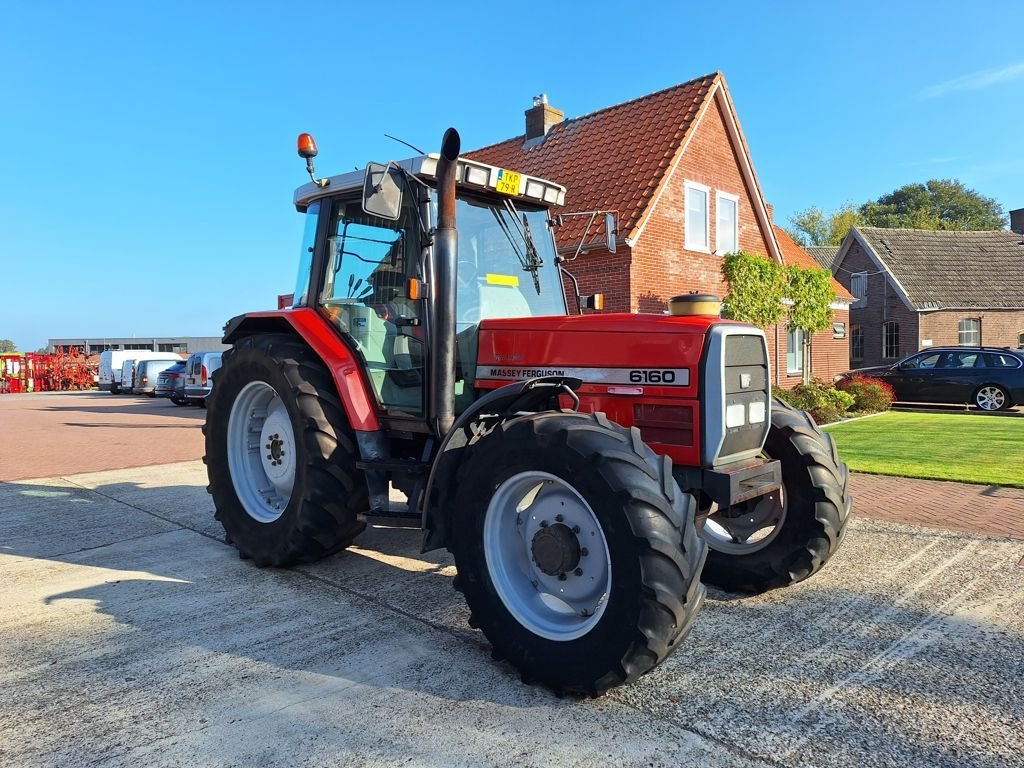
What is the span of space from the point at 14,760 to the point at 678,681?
2541mm

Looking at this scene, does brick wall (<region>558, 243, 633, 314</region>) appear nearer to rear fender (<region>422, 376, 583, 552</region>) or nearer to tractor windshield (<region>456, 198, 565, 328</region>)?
tractor windshield (<region>456, 198, 565, 328</region>)

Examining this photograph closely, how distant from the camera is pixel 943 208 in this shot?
5966 centimetres

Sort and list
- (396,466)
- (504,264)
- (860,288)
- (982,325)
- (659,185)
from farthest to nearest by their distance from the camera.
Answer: (860,288), (982,325), (659,185), (504,264), (396,466)

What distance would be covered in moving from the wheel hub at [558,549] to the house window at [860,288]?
30.6 m

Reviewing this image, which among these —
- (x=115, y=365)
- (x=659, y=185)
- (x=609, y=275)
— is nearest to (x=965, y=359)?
(x=659, y=185)

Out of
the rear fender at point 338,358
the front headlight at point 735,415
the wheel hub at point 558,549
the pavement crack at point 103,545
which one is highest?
the rear fender at point 338,358

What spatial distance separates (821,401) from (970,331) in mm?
19369

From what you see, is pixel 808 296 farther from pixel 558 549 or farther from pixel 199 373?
pixel 199 373

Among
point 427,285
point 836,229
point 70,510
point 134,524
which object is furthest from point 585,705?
point 836,229

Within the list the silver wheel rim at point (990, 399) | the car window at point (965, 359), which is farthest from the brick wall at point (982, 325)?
the silver wheel rim at point (990, 399)

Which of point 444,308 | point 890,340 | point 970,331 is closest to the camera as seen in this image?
point 444,308

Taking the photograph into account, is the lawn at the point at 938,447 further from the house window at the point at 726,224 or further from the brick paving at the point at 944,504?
the house window at the point at 726,224

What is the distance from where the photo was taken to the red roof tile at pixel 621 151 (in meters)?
14.2

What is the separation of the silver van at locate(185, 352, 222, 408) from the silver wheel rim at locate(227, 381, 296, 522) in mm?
15835
